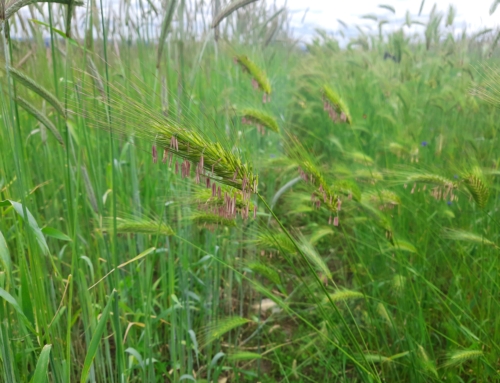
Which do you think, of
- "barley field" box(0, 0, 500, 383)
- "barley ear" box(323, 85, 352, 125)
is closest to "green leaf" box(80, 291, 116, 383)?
"barley field" box(0, 0, 500, 383)

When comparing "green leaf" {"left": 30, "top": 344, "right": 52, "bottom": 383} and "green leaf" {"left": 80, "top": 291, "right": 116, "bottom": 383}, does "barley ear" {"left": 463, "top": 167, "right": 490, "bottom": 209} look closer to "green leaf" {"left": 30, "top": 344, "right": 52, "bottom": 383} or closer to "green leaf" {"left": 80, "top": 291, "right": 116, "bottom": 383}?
"green leaf" {"left": 80, "top": 291, "right": 116, "bottom": 383}

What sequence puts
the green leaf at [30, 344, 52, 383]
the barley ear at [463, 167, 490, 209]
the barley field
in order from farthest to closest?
the barley ear at [463, 167, 490, 209] → the barley field → the green leaf at [30, 344, 52, 383]

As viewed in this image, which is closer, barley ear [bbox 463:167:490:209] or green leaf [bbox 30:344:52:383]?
green leaf [bbox 30:344:52:383]

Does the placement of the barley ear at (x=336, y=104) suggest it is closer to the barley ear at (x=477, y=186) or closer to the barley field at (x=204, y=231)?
the barley field at (x=204, y=231)

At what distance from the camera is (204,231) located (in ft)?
7.70

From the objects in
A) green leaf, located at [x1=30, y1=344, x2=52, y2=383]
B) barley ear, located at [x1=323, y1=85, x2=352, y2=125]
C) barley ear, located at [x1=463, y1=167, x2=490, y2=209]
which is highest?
barley ear, located at [x1=323, y1=85, x2=352, y2=125]

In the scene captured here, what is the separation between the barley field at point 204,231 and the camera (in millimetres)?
1072

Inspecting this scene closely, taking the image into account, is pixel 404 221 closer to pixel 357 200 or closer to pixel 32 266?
pixel 357 200

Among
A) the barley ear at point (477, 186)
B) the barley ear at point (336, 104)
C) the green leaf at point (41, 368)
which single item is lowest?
the green leaf at point (41, 368)

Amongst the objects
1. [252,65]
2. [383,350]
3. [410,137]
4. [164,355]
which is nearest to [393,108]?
[410,137]

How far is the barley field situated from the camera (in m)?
1.07

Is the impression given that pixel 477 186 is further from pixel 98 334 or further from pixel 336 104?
pixel 98 334

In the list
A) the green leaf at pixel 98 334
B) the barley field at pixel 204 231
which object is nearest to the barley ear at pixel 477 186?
the barley field at pixel 204 231

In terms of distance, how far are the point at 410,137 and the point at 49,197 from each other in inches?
74.2
